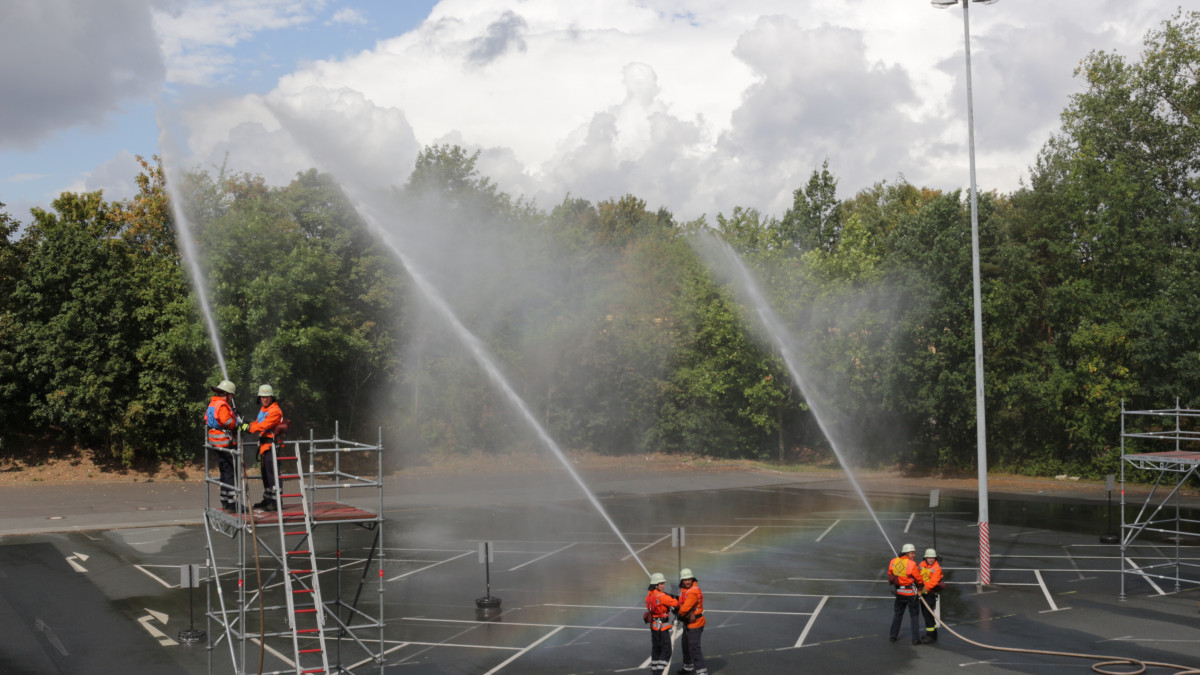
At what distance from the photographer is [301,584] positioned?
1502cm

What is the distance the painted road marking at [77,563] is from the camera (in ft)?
73.7

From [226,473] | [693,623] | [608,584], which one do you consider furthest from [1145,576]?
[226,473]

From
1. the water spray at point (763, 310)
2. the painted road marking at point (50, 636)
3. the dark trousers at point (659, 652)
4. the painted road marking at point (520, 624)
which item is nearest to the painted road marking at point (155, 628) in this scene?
the painted road marking at point (50, 636)

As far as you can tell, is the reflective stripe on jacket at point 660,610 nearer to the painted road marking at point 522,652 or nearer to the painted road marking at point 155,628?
the painted road marking at point 522,652

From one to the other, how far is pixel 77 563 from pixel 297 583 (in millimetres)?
7238

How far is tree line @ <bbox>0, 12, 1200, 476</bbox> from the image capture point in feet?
124

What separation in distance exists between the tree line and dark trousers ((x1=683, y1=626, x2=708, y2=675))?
27.2 meters

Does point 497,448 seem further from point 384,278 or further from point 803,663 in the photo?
point 803,663

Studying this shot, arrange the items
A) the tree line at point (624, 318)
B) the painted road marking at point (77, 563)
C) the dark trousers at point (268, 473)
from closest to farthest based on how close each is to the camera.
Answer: the dark trousers at point (268, 473)
the painted road marking at point (77, 563)
the tree line at point (624, 318)

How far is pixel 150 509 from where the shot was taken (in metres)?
32.4

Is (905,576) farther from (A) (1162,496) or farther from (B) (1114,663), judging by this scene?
(A) (1162,496)

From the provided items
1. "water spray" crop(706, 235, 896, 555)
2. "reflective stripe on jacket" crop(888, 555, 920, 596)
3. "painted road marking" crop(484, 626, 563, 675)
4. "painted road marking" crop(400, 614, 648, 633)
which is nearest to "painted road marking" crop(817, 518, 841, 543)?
"water spray" crop(706, 235, 896, 555)

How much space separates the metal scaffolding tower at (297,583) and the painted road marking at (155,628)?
80cm

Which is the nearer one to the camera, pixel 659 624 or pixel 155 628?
pixel 659 624
